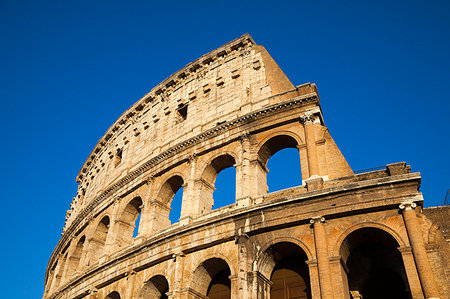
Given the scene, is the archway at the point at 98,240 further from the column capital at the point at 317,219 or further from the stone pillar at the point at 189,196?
the column capital at the point at 317,219

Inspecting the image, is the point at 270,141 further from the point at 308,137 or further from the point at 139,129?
the point at 139,129

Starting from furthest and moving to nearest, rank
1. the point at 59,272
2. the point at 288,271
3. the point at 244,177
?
the point at 59,272
the point at 244,177
the point at 288,271

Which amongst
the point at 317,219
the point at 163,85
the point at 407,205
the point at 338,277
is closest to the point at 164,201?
the point at 163,85

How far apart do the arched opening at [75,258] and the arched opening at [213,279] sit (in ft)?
34.7

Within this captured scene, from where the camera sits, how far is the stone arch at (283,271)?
13.4 metres

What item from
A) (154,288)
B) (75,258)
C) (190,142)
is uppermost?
(190,142)

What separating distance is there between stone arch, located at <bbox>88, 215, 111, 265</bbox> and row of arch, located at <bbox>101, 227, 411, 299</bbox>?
27.2 feet

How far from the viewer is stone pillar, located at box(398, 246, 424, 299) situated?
10906 millimetres

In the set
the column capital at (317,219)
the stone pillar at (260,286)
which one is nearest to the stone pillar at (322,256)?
the column capital at (317,219)

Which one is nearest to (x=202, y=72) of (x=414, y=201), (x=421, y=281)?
(x=414, y=201)

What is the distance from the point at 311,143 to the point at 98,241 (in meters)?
12.4

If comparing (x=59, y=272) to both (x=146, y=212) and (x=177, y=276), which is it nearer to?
(x=146, y=212)

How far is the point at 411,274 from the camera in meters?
11.2

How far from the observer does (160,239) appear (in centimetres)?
1589
